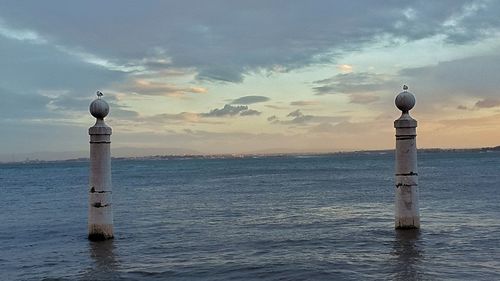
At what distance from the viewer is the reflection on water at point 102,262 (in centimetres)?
1836

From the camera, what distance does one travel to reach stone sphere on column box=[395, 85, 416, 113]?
21953mm

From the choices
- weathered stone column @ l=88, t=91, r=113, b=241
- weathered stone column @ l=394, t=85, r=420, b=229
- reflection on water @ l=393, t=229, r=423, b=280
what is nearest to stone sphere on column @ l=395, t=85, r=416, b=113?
weathered stone column @ l=394, t=85, r=420, b=229

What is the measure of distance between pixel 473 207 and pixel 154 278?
78.8 feet

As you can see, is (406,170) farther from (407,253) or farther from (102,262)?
(102,262)

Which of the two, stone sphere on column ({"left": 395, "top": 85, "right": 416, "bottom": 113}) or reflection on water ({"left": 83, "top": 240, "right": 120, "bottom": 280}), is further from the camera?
stone sphere on column ({"left": 395, "top": 85, "right": 416, "bottom": 113})

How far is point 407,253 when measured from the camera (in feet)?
65.7

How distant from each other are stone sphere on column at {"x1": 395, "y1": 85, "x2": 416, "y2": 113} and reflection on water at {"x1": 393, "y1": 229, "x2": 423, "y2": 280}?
4.46m

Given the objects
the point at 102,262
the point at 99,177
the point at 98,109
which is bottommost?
the point at 102,262

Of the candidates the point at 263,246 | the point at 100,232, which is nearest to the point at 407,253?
the point at 263,246

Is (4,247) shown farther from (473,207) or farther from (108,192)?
(473,207)

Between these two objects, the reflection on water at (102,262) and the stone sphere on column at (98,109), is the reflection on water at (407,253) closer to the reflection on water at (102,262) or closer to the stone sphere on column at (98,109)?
the reflection on water at (102,262)

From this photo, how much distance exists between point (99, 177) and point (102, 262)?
3.07m

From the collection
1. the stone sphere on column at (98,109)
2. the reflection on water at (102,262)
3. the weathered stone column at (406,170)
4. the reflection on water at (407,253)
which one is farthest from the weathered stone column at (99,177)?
the weathered stone column at (406,170)

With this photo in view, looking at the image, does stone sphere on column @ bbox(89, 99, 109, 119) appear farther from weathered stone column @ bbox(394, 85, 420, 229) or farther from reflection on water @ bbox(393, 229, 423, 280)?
reflection on water @ bbox(393, 229, 423, 280)
